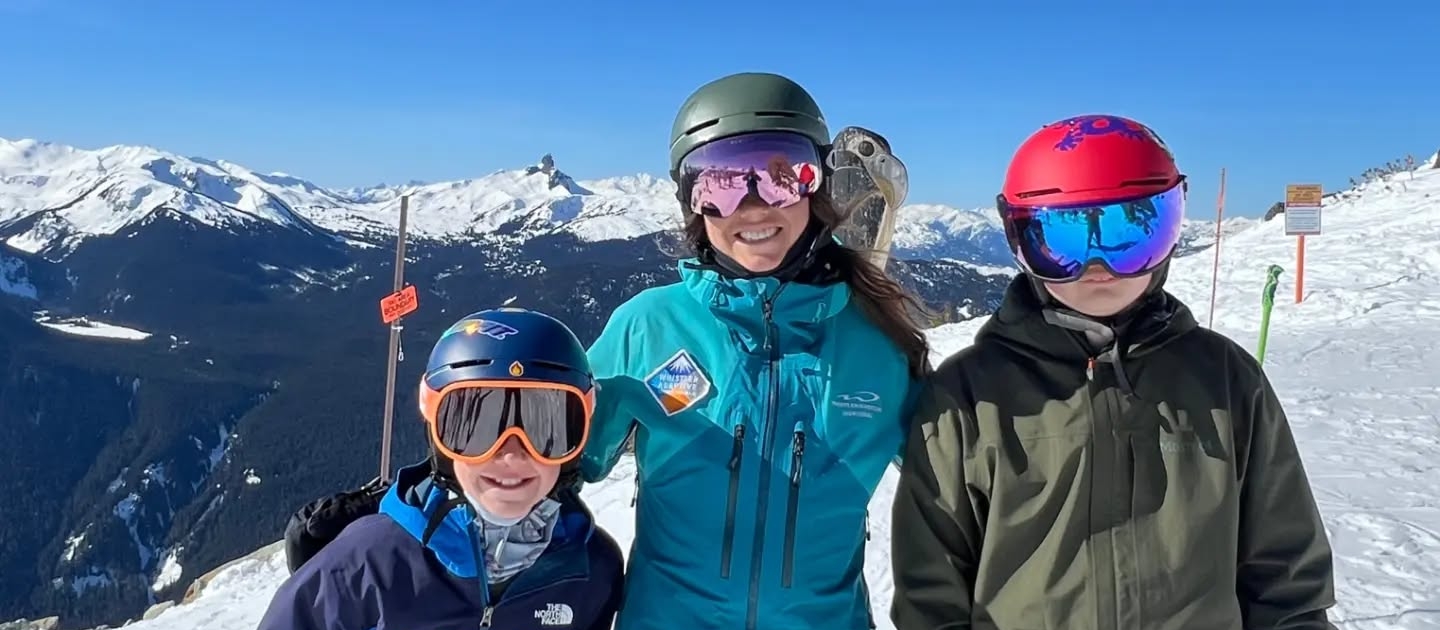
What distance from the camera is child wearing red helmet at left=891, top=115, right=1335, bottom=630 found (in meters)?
2.19

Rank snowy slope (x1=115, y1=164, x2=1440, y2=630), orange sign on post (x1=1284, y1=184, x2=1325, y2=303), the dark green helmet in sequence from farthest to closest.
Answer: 1. orange sign on post (x1=1284, y1=184, x2=1325, y2=303)
2. snowy slope (x1=115, y1=164, x2=1440, y2=630)
3. the dark green helmet

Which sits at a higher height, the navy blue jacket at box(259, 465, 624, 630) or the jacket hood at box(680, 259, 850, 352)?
the jacket hood at box(680, 259, 850, 352)

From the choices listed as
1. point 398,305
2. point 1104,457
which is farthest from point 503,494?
point 398,305

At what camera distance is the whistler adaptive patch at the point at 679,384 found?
2443mm

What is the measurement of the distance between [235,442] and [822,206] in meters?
141

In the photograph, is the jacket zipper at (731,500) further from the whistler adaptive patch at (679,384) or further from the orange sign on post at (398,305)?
the orange sign on post at (398,305)

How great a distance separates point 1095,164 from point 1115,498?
0.74 meters

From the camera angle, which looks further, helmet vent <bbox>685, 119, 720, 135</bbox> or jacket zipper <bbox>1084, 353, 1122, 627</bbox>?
helmet vent <bbox>685, 119, 720, 135</bbox>

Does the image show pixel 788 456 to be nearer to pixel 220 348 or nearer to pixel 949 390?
pixel 949 390

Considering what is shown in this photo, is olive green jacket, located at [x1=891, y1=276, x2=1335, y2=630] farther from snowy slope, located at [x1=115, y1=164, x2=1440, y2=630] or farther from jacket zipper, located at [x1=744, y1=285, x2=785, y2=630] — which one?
snowy slope, located at [x1=115, y1=164, x2=1440, y2=630]

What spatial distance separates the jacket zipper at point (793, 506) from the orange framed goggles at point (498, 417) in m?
0.56

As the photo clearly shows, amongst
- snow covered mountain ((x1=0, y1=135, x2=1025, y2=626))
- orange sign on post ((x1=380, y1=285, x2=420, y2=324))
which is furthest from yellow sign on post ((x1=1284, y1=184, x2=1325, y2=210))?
snow covered mountain ((x1=0, y1=135, x2=1025, y2=626))

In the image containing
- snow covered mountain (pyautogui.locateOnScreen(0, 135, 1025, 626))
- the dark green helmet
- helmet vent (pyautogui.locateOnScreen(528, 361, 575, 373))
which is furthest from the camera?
snow covered mountain (pyautogui.locateOnScreen(0, 135, 1025, 626))

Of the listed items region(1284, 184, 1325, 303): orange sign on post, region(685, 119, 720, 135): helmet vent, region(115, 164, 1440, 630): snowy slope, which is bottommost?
region(115, 164, 1440, 630): snowy slope
